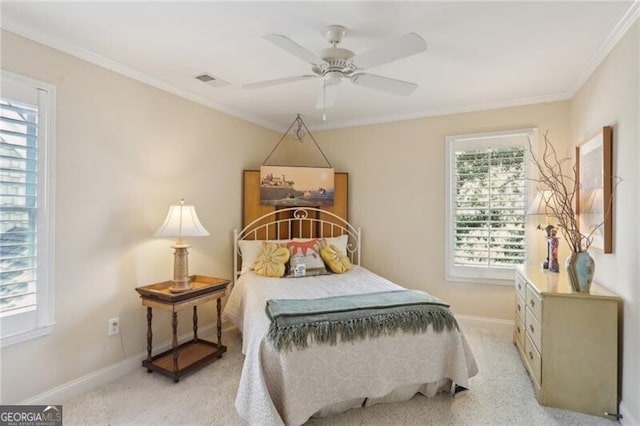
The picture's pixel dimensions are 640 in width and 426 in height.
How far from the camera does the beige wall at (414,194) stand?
3.78 metres

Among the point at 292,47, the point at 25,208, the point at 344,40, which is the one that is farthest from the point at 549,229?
the point at 25,208

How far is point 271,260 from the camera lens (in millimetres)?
3590

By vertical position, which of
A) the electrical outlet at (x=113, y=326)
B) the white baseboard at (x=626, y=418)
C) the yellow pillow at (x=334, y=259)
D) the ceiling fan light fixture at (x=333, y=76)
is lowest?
the white baseboard at (x=626, y=418)

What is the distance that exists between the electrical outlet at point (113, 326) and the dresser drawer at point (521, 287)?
11.3 feet

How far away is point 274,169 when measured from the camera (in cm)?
430

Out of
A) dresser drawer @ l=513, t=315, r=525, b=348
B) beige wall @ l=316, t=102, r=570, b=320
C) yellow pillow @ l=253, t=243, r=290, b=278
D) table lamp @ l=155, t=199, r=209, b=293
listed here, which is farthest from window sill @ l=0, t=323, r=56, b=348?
dresser drawer @ l=513, t=315, r=525, b=348

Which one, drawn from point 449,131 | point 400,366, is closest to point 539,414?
Result: point 400,366

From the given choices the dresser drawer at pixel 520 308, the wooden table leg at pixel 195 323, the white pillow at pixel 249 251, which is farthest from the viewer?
the white pillow at pixel 249 251

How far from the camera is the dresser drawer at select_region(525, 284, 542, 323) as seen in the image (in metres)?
2.43

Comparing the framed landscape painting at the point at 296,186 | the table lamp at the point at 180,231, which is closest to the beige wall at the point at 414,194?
the framed landscape painting at the point at 296,186

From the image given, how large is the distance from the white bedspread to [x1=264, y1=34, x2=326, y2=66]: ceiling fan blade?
1.69m

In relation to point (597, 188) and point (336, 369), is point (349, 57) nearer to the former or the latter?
point (336, 369)

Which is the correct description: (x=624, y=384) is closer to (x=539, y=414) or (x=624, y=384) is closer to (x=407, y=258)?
(x=539, y=414)

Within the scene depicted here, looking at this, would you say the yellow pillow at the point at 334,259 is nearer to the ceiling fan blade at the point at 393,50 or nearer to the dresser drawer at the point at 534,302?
the dresser drawer at the point at 534,302
